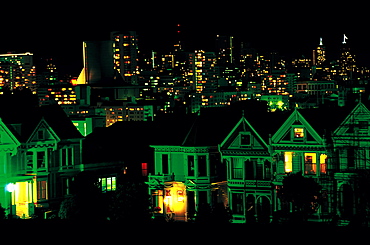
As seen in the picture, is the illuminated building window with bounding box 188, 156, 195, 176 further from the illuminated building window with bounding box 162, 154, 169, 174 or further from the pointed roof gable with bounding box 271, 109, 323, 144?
the pointed roof gable with bounding box 271, 109, 323, 144

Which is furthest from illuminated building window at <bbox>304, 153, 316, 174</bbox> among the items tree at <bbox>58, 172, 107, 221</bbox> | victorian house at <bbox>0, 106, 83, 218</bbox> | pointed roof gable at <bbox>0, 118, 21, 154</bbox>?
pointed roof gable at <bbox>0, 118, 21, 154</bbox>

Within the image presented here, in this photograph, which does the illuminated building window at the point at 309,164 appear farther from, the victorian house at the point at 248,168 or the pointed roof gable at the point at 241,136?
the pointed roof gable at the point at 241,136

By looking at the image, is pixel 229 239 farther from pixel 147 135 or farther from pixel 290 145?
pixel 147 135

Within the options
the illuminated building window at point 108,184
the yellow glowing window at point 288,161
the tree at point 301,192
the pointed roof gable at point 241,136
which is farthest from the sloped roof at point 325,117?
the illuminated building window at point 108,184

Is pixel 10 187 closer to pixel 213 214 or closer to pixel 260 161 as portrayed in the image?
pixel 213 214

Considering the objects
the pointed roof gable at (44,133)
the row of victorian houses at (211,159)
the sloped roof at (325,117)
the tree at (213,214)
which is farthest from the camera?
the pointed roof gable at (44,133)

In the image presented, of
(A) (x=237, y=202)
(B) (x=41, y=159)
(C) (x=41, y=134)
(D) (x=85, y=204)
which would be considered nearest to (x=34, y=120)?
(C) (x=41, y=134)

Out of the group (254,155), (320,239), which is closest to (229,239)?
(320,239)
